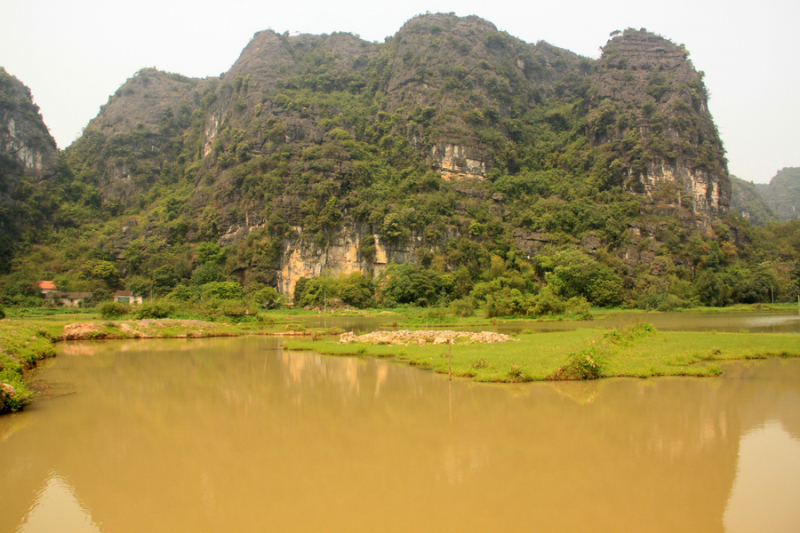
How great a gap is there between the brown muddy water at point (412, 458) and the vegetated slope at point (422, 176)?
33480 mm

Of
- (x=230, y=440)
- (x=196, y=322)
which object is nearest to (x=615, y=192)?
(x=196, y=322)

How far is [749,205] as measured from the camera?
103 m

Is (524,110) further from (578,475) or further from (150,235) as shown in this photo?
(578,475)

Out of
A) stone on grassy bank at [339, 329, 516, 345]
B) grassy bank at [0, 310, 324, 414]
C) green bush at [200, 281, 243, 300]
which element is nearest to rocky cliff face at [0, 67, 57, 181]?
grassy bank at [0, 310, 324, 414]

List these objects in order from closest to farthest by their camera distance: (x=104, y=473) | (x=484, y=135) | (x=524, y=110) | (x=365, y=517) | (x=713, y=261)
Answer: (x=365, y=517) → (x=104, y=473) → (x=713, y=261) → (x=484, y=135) → (x=524, y=110)

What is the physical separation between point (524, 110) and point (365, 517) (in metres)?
87.9

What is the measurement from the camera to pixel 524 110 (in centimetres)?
8544

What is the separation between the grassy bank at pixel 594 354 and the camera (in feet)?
46.1

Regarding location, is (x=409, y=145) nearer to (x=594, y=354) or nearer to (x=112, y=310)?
(x=112, y=310)

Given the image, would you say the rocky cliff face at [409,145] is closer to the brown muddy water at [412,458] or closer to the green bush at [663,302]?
the green bush at [663,302]

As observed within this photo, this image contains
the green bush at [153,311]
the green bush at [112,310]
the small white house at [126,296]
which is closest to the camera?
the green bush at [153,311]

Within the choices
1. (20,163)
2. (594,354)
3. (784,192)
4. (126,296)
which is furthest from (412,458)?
(784,192)

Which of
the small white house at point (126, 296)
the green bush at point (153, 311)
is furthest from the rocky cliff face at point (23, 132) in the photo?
the green bush at point (153, 311)

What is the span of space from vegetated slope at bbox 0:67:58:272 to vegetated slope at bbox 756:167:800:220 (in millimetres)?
147290
